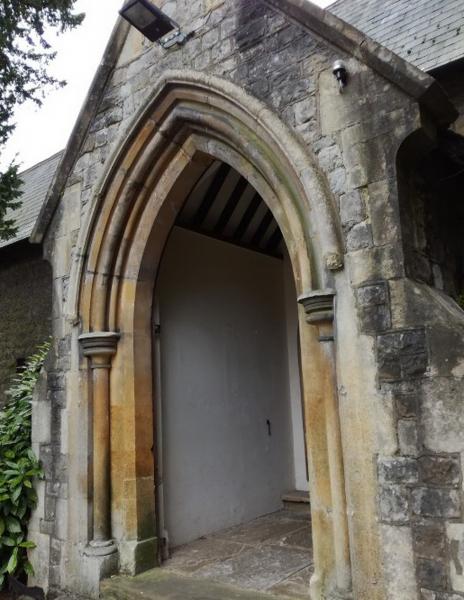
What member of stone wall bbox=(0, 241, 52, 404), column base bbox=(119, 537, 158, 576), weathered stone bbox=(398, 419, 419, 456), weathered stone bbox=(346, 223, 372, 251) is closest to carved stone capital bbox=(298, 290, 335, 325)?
weathered stone bbox=(346, 223, 372, 251)

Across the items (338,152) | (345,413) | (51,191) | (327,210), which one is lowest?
(345,413)

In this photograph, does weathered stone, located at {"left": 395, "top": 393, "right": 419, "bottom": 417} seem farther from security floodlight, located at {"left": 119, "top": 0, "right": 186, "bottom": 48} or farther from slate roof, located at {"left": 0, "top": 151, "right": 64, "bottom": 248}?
slate roof, located at {"left": 0, "top": 151, "right": 64, "bottom": 248}

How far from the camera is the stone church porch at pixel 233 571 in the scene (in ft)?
12.2

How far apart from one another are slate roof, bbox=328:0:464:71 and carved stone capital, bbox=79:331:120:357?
346 centimetres

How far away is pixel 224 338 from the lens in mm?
5965

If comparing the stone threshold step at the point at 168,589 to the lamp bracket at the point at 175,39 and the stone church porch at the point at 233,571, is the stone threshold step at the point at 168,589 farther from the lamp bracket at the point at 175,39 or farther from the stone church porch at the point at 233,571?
the lamp bracket at the point at 175,39

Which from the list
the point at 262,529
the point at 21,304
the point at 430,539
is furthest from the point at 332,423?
the point at 21,304

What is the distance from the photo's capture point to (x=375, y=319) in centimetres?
301

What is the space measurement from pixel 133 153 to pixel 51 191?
101 cm

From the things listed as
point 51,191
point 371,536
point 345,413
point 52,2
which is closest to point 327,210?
point 345,413

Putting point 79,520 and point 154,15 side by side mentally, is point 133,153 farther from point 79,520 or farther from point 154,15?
point 79,520

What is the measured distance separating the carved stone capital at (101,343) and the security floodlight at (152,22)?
7.64 ft

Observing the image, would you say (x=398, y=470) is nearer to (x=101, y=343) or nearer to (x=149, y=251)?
(x=101, y=343)

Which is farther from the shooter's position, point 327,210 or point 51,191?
point 51,191
